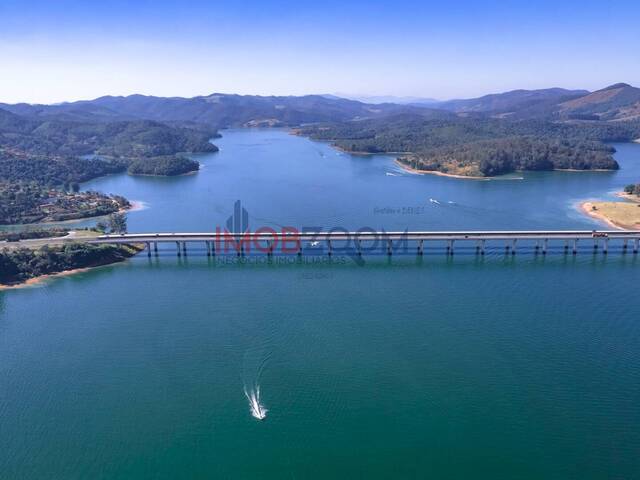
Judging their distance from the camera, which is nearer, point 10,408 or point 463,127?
point 10,408

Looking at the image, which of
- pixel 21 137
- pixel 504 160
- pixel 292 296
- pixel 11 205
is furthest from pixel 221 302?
pixel 21 137

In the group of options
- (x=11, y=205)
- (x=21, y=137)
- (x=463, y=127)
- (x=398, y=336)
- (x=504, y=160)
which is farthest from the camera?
(x=463, y=127)

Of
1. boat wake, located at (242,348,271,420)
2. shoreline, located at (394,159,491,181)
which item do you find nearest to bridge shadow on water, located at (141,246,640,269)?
boat wake, located at (242,348,271,420)

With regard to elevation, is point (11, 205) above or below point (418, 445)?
above

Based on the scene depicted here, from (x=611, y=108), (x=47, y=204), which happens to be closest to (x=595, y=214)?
(x=47, y=204)

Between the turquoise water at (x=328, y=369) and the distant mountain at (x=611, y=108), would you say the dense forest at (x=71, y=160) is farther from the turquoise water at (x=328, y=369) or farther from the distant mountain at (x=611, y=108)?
the distant mountain at (x=611, y=108)

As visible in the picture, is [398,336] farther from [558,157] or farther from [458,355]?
[558,157]

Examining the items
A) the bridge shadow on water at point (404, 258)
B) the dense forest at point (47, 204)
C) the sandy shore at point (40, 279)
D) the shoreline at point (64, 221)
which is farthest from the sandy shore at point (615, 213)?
the dense forest at point (47, 204)

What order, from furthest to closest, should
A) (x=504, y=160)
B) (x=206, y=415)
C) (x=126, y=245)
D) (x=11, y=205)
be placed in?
(x=504, y=160) < (x=11, y=205) < (x=126, y=245) < (x=206, y=415)
